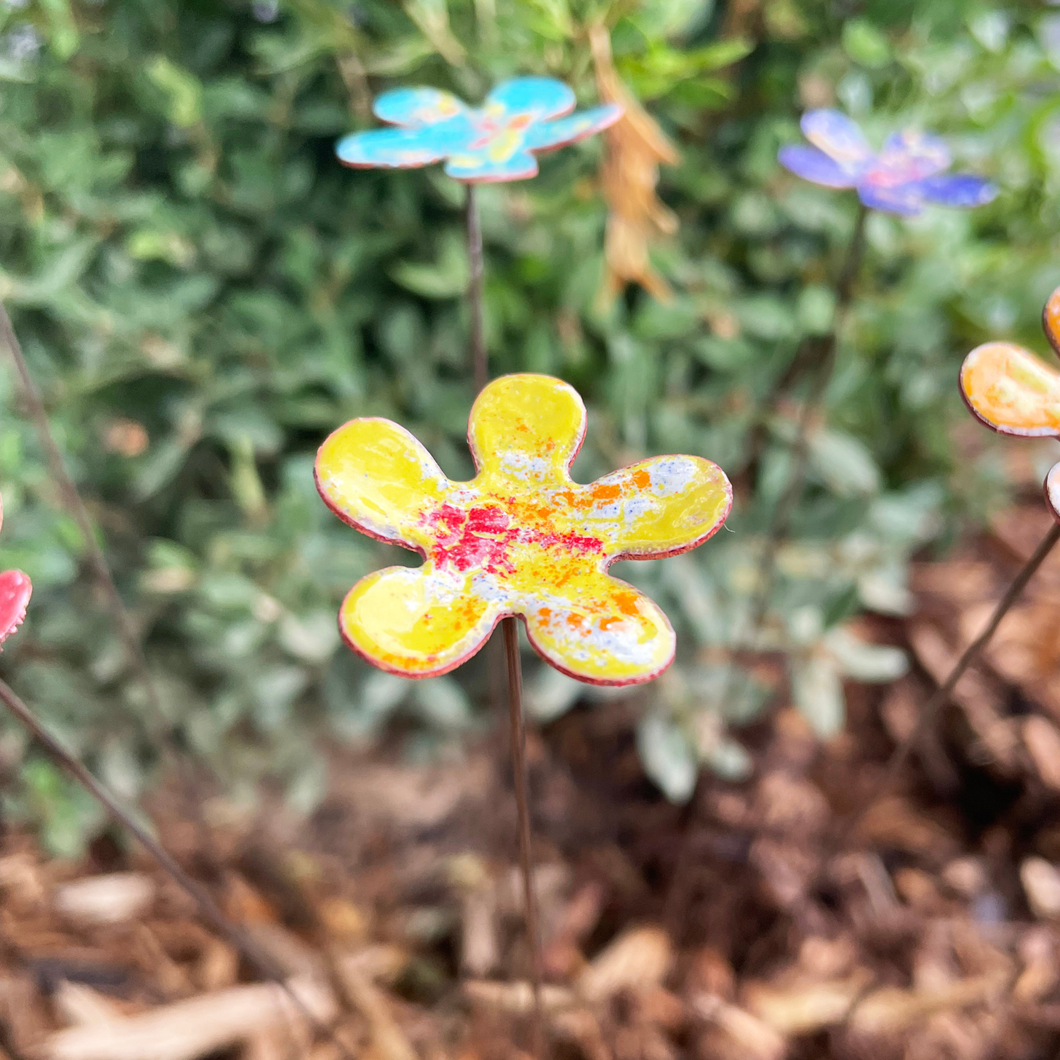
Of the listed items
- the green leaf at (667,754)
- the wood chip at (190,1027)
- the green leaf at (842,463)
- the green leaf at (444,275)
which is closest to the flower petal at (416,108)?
the green leaf at (444,275)

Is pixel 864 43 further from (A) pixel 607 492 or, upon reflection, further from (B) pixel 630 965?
(B) pixel 630 965

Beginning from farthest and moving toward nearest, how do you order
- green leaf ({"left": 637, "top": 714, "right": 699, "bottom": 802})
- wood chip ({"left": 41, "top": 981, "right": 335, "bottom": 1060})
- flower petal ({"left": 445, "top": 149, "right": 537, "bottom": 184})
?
green leaf ({"left": 637, "top": 714, "right": 699, "bottom": 802}) → wood chip ({"left": 41, "top": 981, "right": 335, "bottom": 1060}) → flower petal ({"left": 445, "top": 149, "right": 537, "bottom": 184})

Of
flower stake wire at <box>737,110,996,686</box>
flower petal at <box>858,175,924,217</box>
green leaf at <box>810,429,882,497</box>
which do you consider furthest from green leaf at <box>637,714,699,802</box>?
flower petal at <box>858,175,924,217</box>

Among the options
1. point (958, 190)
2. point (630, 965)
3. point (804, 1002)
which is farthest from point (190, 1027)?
point (958, 190)

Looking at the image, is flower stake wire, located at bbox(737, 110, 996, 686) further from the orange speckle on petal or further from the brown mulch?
the brown mulch

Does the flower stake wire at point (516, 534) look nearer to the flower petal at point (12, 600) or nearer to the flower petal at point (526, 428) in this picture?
the flower petal at point (526, 428)

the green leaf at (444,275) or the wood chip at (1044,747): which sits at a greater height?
the green leaf at (444,275)

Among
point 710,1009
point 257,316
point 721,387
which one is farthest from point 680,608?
point 257,316

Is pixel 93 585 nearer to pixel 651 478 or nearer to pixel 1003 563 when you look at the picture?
pixel 651 478
